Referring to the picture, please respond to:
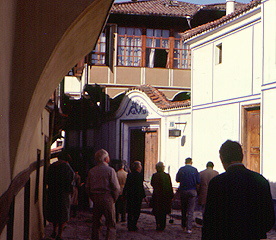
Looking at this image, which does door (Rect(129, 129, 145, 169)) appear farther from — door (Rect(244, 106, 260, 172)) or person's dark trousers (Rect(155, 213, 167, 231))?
person's dark trousers (Rect(155, 213, 167, 231))

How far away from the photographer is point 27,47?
4887 mm

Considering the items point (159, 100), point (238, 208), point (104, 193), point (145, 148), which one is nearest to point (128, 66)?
point (159, 100)

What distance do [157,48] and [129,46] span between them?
4.39ft

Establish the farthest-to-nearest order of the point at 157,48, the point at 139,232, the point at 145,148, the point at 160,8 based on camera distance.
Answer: the point at 160,8 < the point at 157,48 < the point at 145,148 < the point at 139,232

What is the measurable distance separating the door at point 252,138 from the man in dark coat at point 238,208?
10452mm

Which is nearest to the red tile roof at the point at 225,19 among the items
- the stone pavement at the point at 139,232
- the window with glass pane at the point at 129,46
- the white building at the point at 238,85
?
the white building at the point at 238,85

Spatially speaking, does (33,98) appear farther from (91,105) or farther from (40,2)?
(91,105)

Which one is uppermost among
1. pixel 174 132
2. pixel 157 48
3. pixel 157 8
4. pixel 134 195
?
pixel 157 8

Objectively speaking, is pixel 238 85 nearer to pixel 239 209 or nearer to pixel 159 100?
pixel 159 100

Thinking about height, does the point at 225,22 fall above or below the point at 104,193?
above

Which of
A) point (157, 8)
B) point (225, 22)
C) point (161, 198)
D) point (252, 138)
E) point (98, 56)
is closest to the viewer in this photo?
point (161, 198)

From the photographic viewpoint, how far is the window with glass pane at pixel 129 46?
26031 mm

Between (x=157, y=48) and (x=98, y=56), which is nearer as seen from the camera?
(x=98, y=56)

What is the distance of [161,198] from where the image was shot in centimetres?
1252
